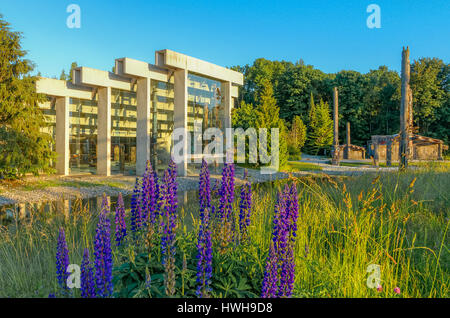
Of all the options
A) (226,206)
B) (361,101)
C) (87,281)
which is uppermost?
(361,101)

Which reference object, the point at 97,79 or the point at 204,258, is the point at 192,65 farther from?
the point at 204,258

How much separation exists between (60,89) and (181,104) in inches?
342

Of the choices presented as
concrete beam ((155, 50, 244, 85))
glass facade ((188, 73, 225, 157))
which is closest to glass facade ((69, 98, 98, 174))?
concrete beam ((155, 50, 244, 85))

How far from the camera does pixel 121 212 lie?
3.55m

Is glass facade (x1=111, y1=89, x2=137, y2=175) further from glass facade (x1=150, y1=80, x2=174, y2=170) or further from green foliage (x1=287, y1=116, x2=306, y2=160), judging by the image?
green foliage (x1=287, y1=116, x2=306, y2=160)

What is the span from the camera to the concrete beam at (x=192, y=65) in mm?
21567

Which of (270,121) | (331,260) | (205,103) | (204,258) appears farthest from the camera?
(270,121)

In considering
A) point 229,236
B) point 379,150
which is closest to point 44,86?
point 229,236

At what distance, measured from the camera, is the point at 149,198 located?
10.8 feet

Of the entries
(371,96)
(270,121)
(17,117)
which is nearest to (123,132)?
(17,117)

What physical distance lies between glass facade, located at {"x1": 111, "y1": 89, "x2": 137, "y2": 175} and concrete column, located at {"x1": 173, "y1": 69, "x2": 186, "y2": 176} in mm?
4491

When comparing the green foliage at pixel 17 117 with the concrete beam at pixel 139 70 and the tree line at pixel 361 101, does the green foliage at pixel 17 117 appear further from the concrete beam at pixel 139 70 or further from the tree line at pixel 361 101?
the tree line at pixel 361 101

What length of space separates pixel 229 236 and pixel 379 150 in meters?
38.1
